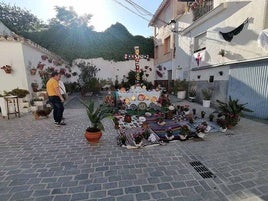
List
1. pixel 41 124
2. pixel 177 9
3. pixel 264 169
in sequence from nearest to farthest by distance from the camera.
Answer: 1. pixel 264 169
2. pixel 41 124
3. pixel 177 9

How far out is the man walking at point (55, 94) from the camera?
5.65 metres

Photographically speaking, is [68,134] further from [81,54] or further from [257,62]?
[81,54]

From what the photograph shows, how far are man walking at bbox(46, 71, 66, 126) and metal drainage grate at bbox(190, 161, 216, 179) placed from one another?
4.30m

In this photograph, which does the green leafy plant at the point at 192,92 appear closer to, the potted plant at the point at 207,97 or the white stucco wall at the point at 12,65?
the potted plant at the point at 207,97

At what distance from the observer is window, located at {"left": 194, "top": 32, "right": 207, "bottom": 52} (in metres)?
9.52

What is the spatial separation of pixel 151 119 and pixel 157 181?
3735mm

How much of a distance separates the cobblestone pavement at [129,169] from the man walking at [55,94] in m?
1.05

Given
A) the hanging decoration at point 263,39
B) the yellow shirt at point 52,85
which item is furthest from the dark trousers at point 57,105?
the hanging decoration at point 263,39

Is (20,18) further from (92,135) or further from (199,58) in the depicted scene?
(92,135)

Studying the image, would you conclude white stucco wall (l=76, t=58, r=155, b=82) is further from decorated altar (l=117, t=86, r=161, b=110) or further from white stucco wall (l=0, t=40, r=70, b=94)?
decorated altar (l=117, t=86, r=161, b=110)

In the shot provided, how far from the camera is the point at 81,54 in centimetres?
1773

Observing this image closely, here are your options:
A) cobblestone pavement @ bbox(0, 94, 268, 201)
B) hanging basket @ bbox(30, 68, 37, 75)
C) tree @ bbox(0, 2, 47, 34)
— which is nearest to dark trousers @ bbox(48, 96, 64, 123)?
cobblestone pavement @ bbox(0, 94, 268, 201)

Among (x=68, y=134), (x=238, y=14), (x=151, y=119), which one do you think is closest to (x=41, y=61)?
(x=68, y=134)

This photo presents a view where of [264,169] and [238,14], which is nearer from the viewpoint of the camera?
[264,169]
